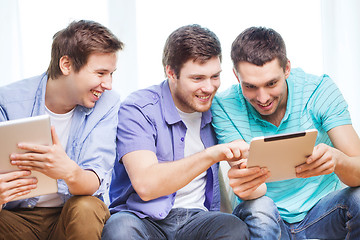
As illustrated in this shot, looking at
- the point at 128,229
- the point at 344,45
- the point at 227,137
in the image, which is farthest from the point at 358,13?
the point at 128,229

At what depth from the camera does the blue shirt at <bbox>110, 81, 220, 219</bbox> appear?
6.38ft

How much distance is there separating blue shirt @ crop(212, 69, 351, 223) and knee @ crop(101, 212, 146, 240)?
547mm

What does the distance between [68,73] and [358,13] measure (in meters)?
1.86

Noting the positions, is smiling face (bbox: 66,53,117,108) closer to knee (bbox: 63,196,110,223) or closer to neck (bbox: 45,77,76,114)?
neck (bbox: 45,77,76,114)

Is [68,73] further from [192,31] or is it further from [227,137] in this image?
[227,137]

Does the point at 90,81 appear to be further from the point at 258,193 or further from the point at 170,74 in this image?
the point at 258,193

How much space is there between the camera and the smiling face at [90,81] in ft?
6.56

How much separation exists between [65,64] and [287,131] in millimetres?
1005

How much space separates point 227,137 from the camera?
208 cm

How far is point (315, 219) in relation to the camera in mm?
1978

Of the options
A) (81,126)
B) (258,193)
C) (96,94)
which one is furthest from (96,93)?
(258,193)

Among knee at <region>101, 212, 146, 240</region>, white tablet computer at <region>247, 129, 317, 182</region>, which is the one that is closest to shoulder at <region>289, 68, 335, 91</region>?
white tablet computer at <region>247, 129, 317, 182</region>

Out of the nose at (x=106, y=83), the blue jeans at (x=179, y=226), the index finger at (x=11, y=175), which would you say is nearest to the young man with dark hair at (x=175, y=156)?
the blue jeans at (x=179, y=226)

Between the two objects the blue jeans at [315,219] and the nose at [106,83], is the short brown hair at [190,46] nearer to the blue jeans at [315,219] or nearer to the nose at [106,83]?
the nose at [106,83]
